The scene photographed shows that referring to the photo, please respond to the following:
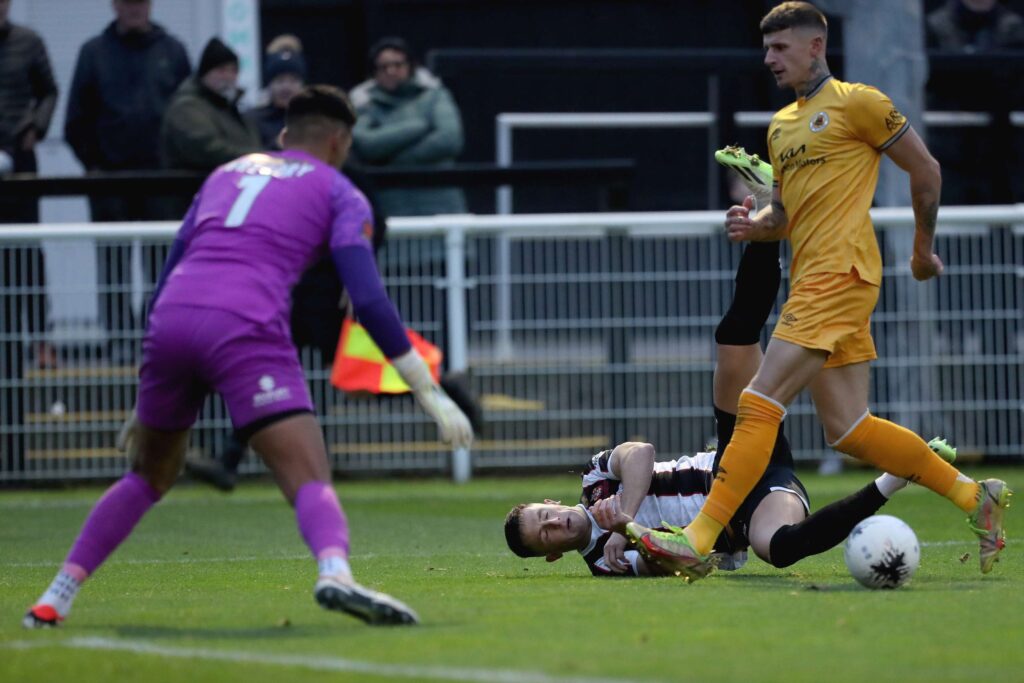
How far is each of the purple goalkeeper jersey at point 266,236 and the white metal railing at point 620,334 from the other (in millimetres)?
7442

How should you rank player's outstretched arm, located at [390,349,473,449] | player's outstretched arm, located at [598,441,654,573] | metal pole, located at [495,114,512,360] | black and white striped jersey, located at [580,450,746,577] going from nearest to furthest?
1. player's outstretched arm, located at [390,349,473,449]
2. player's outstretched arm, located at [598,441,654,573]
3. black and white striped jersey, located at [580,450,746,577]
4. metal pole, located at [495,114,512,360]

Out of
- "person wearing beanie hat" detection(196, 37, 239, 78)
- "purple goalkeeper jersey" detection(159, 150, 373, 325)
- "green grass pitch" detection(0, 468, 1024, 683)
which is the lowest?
"green grass pitch" detection(0, 468, 1024, 683)

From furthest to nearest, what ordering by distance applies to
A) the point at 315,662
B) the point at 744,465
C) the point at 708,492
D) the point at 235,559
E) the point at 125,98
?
the point at 125,98
the point at 235,559
the point at 708,492
the point at 744,465
the point at 315,662

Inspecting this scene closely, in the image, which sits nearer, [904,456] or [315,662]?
[315,662]

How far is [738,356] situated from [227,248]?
270 cm

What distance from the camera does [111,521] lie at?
21.5ft

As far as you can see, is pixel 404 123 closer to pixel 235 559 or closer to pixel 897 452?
pixel 235 559

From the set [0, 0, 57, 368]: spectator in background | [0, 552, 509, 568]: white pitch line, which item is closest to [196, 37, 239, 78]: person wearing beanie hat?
[0, 0, 57, 368]: spectator in background

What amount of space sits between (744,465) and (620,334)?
687cm

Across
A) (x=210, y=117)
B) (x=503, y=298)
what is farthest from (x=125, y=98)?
(x=503, y=298)

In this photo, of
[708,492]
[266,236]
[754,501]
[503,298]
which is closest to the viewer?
[266,236]

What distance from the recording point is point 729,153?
8.21 metres

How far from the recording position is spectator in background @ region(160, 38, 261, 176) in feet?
45.1

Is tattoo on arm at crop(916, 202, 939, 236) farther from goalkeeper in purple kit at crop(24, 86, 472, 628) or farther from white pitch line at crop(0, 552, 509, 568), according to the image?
white pitch line at crop(0, 552, 509, 568)
